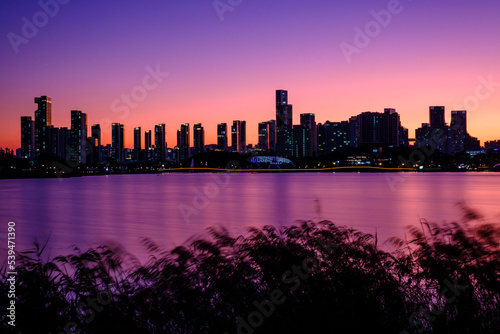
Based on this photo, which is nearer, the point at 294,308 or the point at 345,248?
the point at 294,308

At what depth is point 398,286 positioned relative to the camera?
744 cm

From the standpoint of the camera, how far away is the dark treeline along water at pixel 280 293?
255 inches

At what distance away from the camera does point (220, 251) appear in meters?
7.68

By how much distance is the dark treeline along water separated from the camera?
6465 mm

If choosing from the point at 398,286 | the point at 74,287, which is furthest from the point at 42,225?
the point at 398,286

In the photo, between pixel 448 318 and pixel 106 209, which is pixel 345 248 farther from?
pixel 106 209

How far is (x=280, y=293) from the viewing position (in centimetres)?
707

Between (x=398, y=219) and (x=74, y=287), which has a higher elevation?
(x=74, y=287)

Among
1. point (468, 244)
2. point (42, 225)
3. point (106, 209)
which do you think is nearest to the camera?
point (468, 244)

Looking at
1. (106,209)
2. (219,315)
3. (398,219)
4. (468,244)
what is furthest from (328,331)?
(106,209)

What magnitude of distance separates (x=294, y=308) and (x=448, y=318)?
7.76 feet

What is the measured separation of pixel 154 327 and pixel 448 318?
4.40 metres

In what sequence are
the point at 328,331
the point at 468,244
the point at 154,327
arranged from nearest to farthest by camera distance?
the point at 328,331
the point at 154,327
the point at 468,244

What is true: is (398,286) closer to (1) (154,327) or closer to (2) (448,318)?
(2) (448,318)
